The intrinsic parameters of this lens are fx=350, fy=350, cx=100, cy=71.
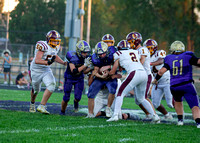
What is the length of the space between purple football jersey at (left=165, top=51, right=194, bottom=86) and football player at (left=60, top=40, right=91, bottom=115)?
72.3 inches

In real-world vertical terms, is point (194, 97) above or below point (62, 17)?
below

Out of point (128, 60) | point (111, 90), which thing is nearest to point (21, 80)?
point (111, 90)

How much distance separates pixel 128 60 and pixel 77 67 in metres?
1.49

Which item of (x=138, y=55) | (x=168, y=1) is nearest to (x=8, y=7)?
(x=168, y=1)

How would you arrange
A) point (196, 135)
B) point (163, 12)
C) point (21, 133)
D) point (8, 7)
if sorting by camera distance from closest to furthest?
point (21, 133) < point (196, 135) < point (8, 7) < point (163, 12)

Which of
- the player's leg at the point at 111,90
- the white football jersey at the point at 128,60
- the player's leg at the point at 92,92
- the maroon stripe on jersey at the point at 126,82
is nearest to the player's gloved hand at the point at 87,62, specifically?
the player's leg at the point at 92,92

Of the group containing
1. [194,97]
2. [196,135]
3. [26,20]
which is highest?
[26,20]

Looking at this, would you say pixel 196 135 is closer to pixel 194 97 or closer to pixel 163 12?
pixel 194 97

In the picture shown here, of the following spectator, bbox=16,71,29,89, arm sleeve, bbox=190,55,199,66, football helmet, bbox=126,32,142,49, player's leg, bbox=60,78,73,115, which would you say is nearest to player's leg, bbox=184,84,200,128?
arm sleeve, bbox=190,55,199,66

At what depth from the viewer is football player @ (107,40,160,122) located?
6543mm

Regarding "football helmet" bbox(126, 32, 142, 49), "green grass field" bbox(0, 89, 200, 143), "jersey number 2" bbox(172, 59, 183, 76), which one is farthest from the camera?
"football helmet" bbox(126, 32, 142, 49)

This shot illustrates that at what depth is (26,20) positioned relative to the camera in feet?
118

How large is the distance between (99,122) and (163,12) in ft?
100

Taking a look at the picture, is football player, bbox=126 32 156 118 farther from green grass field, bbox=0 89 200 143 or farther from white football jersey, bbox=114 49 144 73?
green grass field, bbox=0 89 200 143
